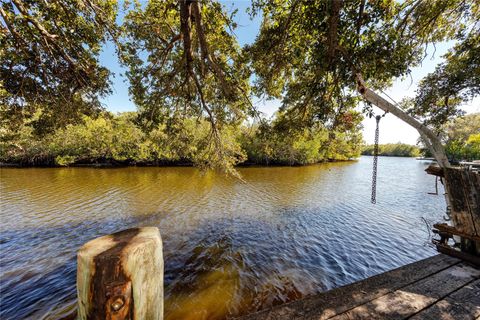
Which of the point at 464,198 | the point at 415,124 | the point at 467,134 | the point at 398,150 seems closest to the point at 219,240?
the point at 464,198

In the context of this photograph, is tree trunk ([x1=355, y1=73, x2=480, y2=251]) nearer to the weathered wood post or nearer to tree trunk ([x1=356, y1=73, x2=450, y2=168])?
tree trunk ([x1=356, y1=73, x2=450, y2=168])

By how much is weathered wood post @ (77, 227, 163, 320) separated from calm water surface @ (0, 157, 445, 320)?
3.79 meters

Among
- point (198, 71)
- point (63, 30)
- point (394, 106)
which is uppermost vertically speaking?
point (63, 30)

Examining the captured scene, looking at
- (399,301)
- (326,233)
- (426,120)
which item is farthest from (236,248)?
(426,120)

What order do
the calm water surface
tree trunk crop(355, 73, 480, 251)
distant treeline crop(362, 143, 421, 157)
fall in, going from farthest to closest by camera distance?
distant treeline crop(362, 143, 421, 157)
the calm water surface
tree trunk crop(355, 73, 480, 251)

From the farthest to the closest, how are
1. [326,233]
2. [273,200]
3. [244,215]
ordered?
1. [273,200]
2. [244,215]
3. [326,233]

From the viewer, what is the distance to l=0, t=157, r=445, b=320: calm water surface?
15.0ft

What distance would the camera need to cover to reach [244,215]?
999cm

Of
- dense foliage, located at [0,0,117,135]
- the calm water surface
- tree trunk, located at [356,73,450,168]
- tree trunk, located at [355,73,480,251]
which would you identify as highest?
dense foliage, located at [0,0,117,135]

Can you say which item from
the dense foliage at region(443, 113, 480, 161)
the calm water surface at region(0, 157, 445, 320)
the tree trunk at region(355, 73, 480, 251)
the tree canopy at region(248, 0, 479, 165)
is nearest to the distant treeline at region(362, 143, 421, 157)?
the dense foliage at region(443, 113, 480, 161)

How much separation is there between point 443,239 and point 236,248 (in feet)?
17.3

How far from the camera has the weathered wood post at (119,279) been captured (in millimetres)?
982

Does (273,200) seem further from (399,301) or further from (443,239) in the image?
(399,301)

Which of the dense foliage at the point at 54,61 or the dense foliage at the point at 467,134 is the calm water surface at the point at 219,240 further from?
the dense foliage at the point at 467,134
